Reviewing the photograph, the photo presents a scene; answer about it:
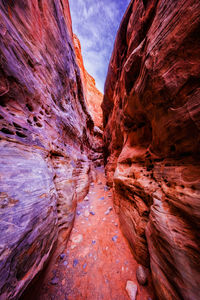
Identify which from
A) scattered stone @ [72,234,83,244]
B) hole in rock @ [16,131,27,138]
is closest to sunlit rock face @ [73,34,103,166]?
hole in rock @ [16,131,27,138]

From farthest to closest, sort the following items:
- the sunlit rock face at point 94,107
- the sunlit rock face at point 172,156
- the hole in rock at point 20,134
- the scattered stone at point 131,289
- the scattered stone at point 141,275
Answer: the sunlit rock face at point 94,107
the hole in rock at point 20,134
the scattered stone at point 141,275
the scattered stone at point 131,289
the sunlit rock face at point 172,156

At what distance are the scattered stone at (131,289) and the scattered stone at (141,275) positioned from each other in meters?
0.13

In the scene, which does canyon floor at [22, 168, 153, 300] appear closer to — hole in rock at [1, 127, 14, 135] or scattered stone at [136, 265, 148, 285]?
scattered stone at [136, 265, 148, 285]

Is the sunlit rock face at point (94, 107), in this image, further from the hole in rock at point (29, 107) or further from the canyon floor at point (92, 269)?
the canyon floor at point (92, 269)

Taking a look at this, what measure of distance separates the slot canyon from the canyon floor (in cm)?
2

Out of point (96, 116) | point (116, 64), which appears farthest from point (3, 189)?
point (96, 116)

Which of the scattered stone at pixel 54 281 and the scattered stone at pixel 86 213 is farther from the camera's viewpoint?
the scattered stone at pixel 86 213

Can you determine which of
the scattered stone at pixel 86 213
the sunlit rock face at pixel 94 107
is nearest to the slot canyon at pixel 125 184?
the scattered stone at pixel 86 213

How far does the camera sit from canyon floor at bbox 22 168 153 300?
1619mm

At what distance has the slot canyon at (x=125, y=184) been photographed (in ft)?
4.21

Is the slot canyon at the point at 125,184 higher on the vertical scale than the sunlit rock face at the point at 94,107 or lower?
lower

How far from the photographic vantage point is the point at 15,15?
7.58 feet

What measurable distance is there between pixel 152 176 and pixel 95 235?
2.50m

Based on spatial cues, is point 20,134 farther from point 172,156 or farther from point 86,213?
point 86,213
